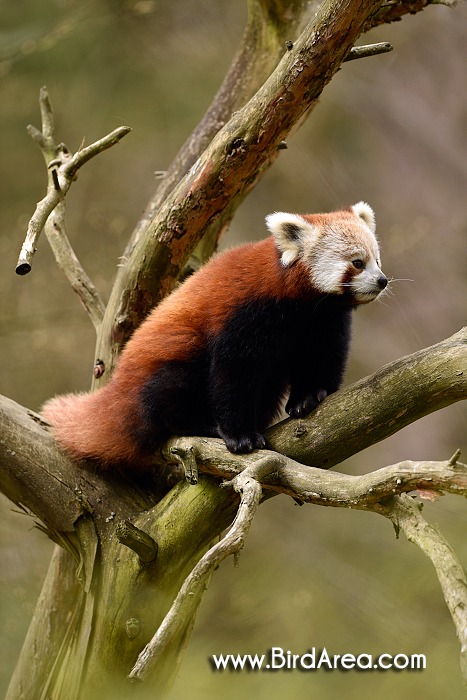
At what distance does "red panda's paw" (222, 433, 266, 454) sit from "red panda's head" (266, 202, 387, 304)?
0.64 meters

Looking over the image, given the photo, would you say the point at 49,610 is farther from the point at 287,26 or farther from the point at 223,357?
the point at 287,26

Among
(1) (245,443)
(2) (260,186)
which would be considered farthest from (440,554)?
(2) (260,186)

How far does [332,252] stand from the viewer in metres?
3.02

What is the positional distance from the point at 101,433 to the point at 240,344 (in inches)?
26.5

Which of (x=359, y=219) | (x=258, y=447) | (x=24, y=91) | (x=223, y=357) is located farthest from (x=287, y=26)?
(x=24, y=91)

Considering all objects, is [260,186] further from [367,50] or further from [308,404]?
[308,404]

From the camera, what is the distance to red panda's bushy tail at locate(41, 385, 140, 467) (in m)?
3.04

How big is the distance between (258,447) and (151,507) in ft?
1.98

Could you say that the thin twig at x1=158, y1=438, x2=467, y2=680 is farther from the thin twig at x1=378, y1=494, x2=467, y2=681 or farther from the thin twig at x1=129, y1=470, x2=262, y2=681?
the thin twig at x1=129, y1=470, x2=262, y2=681

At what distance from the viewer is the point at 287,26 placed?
3.66 meters

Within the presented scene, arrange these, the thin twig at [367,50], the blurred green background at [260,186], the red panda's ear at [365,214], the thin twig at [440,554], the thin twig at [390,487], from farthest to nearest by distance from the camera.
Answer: the blurred green background at [260,186] → the red panda's ear at [365,214] → the thin twig at [367,50] → the thin twig at [390,487] → the thin twig at [440,554]

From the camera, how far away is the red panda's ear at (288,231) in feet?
9.86

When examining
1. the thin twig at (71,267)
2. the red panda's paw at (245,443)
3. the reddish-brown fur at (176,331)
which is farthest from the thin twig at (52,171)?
the red panda's paw at (245,443)

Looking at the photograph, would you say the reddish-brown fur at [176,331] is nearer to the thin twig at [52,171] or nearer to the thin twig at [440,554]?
the thin twig at [52,171]
